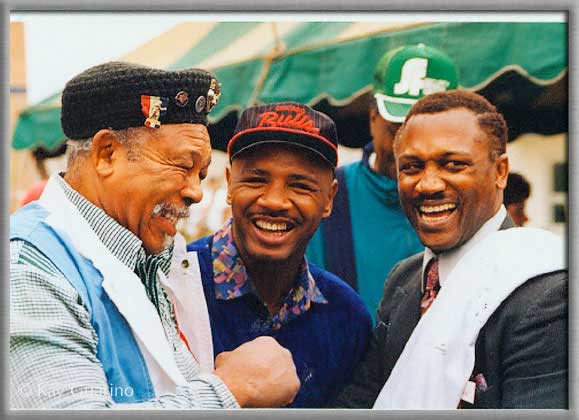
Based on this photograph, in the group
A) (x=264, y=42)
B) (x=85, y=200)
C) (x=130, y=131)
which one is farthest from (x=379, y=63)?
(x=85, y=200)

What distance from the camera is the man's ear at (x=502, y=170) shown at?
409cm

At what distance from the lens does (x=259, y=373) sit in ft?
11.7

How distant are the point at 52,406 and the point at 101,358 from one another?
246 millimetres

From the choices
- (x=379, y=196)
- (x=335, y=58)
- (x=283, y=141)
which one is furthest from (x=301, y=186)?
(x=335, y=58)

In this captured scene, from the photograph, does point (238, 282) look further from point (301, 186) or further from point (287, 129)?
point (287, 129)

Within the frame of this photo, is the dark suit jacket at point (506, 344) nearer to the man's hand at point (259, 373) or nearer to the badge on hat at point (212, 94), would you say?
the man's hand at point (259, 373)

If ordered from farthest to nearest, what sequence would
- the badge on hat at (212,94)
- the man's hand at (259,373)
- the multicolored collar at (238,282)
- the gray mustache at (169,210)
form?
the multicolored collar at (238,282) → the badge on hat at (212,94) → the gray mustache at (169,210) → the man's hand at (259,373)

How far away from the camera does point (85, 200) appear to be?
3336mm

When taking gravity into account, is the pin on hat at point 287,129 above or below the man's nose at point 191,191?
above

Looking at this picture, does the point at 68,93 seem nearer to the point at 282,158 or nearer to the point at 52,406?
the point at 282,158

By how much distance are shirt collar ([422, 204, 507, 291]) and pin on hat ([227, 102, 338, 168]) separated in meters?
0.68

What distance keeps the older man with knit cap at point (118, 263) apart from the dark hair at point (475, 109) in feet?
3.47

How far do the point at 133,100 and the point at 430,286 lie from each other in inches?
68.2

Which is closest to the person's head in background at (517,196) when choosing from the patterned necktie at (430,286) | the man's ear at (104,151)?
the patterned necktie at (430,286)
